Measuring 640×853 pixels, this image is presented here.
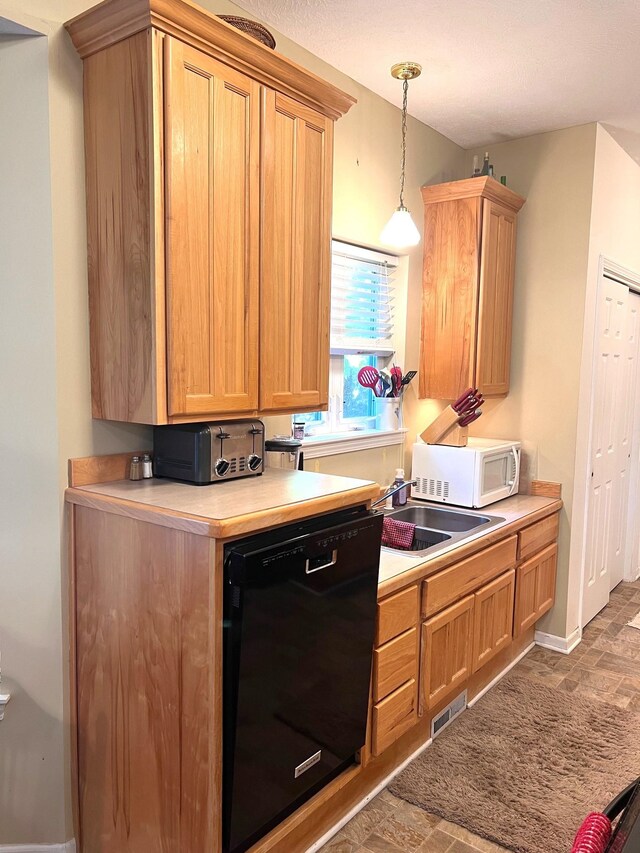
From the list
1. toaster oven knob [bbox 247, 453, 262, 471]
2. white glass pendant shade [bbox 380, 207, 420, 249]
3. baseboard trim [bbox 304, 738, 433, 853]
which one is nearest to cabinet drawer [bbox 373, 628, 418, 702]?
baseboard trim [bbox 304, 738, 433, 853]

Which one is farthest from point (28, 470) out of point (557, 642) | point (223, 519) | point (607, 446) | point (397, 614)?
point (607, 446)

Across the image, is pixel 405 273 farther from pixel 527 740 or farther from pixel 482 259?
pixel 527 740

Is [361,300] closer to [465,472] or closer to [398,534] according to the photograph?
[465,472]

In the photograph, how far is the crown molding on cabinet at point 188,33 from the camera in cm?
164

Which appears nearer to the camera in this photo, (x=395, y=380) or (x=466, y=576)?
(x=466, y=576)

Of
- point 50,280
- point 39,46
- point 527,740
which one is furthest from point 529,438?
point 39,46

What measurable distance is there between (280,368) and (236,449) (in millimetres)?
309

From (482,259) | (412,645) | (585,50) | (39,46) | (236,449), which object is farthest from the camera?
(482,259)

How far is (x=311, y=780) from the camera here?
76.7 inches

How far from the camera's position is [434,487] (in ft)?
10.6

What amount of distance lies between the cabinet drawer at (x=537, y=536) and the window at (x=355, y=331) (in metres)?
0.92

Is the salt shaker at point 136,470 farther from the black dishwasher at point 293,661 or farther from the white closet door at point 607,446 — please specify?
the white closet door at point 607,446

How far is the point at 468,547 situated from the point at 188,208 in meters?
1.67

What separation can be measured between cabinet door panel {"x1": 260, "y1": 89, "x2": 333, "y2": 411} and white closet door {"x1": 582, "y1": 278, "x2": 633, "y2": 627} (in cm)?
199
